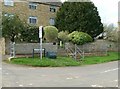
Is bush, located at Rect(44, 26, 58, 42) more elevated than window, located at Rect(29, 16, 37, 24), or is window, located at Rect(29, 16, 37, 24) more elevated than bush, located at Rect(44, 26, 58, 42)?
window, located at Rect(29, 16, 37, 24)

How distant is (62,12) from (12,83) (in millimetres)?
30162

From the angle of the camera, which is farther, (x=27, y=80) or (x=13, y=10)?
(x=13, y=10)

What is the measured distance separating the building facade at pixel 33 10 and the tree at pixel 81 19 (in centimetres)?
459

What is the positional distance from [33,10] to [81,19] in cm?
779

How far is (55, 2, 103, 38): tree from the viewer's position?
136 feet

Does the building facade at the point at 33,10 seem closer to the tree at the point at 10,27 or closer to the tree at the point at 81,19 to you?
the tree at the point at 81,19

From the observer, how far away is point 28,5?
4503 centimetres

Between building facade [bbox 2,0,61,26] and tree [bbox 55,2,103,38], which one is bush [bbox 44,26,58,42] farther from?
building facade [bbox 2,0,61,26]

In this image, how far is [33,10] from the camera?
45.8 meters

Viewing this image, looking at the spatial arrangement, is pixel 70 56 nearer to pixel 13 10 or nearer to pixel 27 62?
pixel 27 62

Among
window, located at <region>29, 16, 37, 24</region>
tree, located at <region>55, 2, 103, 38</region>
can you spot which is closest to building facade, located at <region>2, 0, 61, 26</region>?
window, located at <region>29, 16, 37, 24</region>

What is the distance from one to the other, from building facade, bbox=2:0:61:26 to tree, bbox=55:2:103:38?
181 inches

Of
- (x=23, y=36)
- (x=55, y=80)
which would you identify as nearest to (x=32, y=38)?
(x=23, y=36)

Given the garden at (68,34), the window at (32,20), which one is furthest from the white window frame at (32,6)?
the garden at (68,34)
